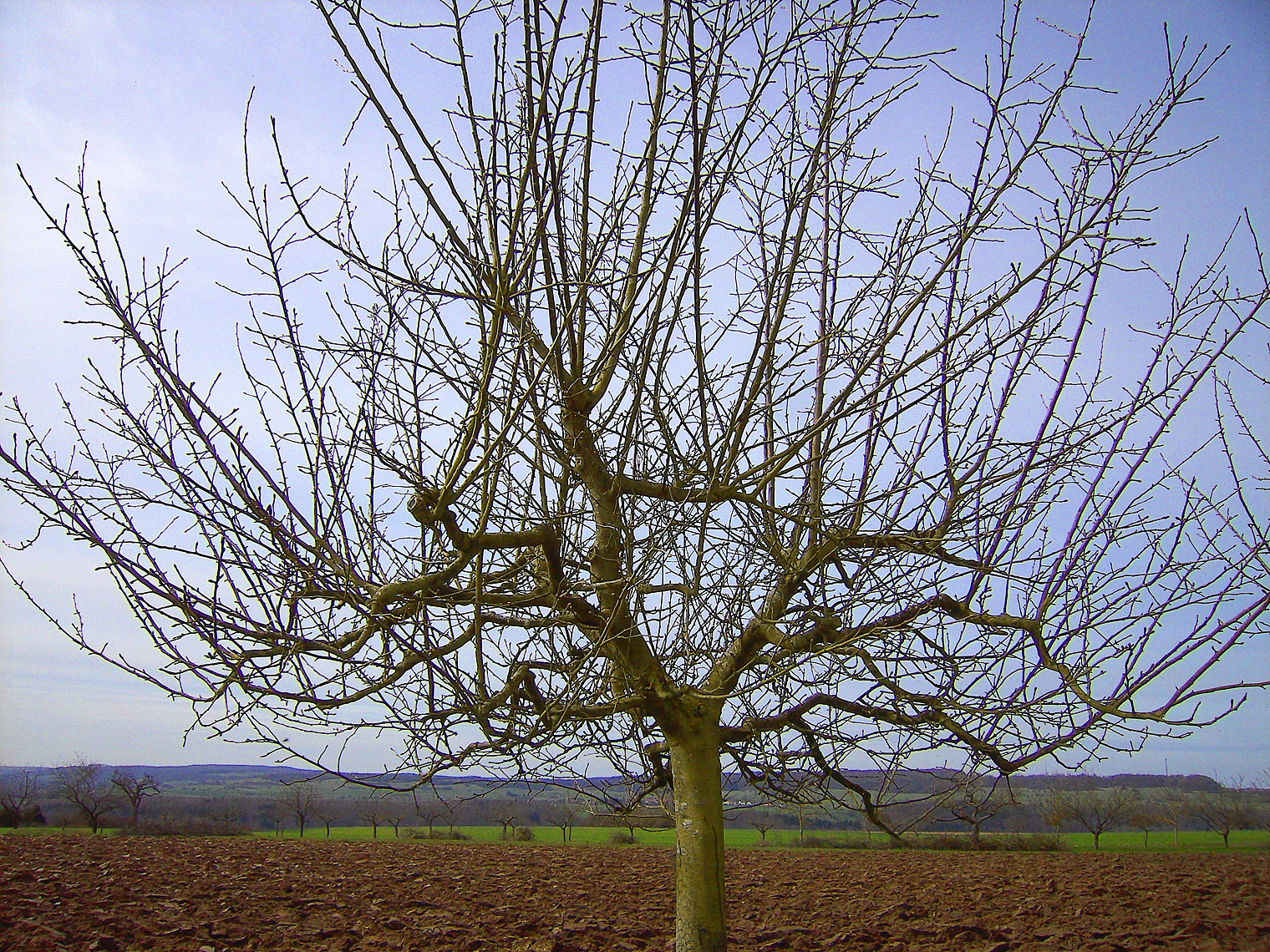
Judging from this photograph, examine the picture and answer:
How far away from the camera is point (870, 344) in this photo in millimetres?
2686

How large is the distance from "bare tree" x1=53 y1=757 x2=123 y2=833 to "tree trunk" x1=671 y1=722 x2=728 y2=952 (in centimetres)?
1692

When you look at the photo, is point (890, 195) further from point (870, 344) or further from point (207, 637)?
point (207, 637)

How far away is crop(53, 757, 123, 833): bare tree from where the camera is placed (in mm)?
15708

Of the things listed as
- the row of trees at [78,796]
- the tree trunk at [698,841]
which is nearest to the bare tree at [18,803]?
the row of trees at [78,796]

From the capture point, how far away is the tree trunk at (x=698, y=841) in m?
2.88

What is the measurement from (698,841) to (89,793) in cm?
1813

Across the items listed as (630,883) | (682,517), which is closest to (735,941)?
(630,883)

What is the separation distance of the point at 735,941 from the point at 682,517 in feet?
12.0

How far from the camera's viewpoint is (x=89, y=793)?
1625 centimetres

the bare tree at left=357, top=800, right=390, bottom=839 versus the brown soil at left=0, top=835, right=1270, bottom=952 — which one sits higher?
the bare tree at left=357, top=800, right=390, bottom=839

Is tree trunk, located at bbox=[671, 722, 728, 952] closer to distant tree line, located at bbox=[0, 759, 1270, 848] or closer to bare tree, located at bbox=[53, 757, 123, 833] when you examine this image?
distant tree line, located at bbox=[0, 759, 1270, 848]

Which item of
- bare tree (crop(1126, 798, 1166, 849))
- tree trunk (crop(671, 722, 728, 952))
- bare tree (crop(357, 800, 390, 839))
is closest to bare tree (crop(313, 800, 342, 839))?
bare tree (crop(357, 800, 390, 839))

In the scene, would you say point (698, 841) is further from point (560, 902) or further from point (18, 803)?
point (18, 803)

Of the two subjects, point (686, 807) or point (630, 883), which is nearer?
point (686, 807)
